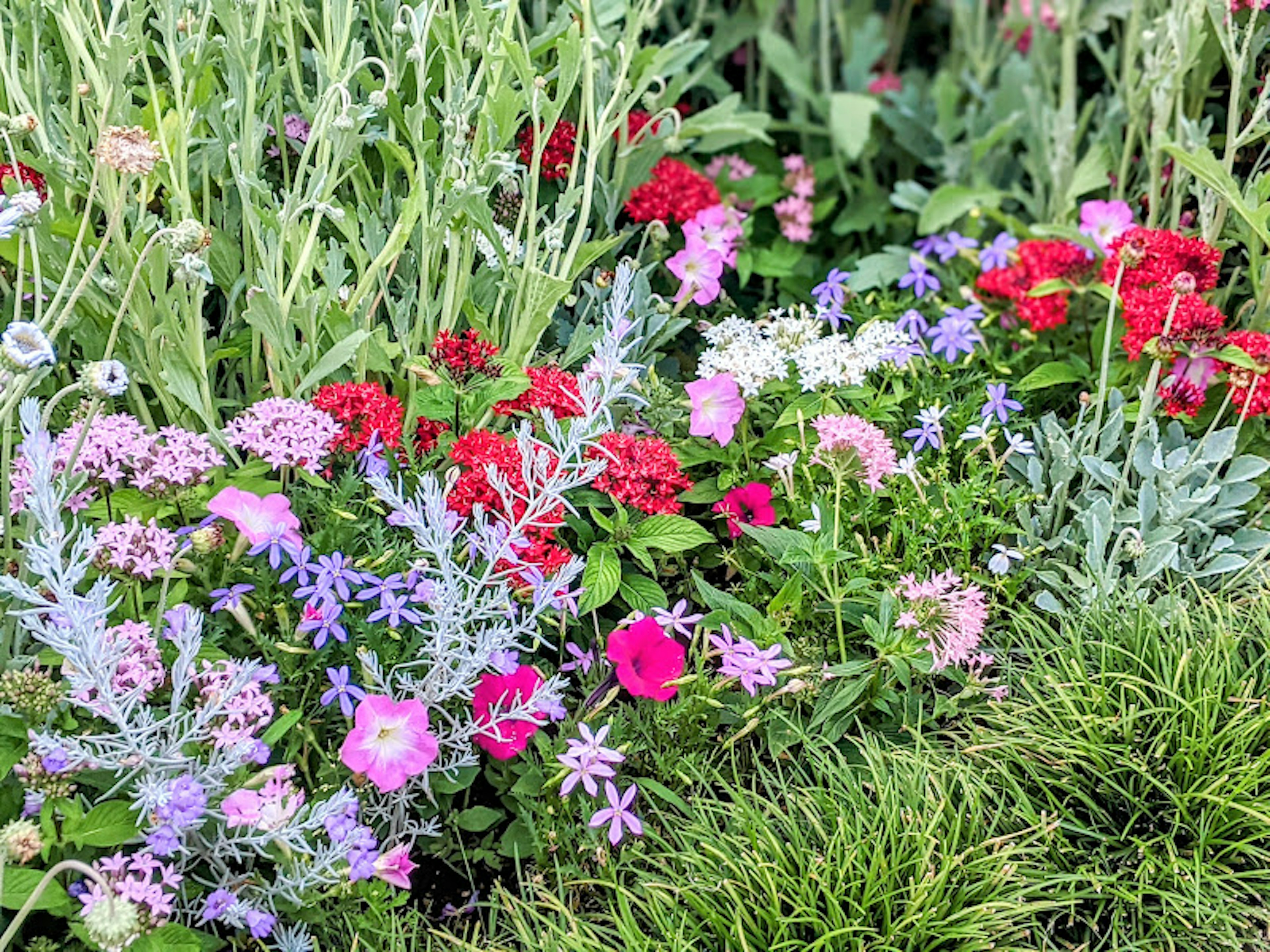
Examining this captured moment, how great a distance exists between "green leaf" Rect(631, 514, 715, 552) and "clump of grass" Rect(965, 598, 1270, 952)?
1.54 ft

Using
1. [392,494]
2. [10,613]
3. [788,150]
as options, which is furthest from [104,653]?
[788,150]

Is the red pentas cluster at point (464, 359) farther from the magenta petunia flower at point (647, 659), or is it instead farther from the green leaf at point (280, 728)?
the green leaf at point (280, 728)

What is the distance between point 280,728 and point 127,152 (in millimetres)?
686

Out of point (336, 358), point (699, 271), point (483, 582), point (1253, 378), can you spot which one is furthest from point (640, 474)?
point (1253, 378)

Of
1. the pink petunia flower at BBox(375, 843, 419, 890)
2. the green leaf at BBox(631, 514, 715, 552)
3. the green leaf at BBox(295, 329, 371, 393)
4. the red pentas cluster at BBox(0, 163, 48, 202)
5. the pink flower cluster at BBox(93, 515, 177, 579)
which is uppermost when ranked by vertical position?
the red pentas cluster at BBox(0, 163, 48, 202)

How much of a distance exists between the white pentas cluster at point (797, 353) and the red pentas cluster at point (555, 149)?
41 centimetres

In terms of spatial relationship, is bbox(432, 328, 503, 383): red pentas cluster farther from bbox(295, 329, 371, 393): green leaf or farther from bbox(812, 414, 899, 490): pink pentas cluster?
bbox(812, 414, 899, 490): pink pentas cluster

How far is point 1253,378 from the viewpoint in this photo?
6.22ft

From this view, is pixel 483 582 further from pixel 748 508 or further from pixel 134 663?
pixel 748 508

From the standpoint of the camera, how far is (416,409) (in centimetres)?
177

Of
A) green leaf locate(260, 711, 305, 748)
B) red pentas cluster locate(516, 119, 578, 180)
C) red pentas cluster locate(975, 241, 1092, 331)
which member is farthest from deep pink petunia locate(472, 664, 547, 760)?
red pentas cluster locate(975, 241, 1092, 331)

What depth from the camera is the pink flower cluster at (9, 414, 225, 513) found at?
1.52 metres

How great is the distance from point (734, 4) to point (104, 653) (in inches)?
114

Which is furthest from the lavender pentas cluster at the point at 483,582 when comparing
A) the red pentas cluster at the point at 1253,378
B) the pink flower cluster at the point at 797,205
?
the pink flower cluster at the point at 797,205
